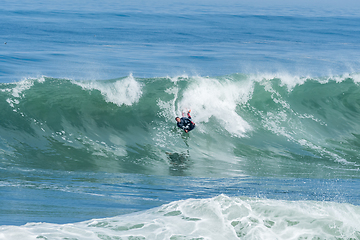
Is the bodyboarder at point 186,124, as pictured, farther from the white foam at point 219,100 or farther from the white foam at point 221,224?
the white foam at point 221,224

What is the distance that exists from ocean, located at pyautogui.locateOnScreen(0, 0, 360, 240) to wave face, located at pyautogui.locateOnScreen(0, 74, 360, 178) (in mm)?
56

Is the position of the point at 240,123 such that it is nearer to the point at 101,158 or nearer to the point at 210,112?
the point at 210,112

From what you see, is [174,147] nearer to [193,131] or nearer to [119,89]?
[193,131]

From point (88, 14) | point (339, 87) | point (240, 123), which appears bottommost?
point (240, 123)

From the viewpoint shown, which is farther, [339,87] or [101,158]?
[339,87]

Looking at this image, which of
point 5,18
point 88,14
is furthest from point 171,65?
point 88,14

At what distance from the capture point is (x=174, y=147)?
11352mm

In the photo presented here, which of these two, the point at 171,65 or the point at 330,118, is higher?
the point at 171,65

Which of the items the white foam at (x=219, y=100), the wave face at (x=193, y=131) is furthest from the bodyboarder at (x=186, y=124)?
the white foam at (x=219, y=100)

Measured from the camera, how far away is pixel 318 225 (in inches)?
243

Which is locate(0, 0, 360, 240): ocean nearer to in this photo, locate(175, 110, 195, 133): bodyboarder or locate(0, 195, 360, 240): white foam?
locate(0, 195, 360, 240): white foam

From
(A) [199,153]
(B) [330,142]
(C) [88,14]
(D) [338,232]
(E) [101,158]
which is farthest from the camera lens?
(C) [88,14]

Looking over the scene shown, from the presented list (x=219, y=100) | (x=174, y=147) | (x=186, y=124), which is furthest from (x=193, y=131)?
(x=219, y=100)

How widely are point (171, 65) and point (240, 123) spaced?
331 inches
